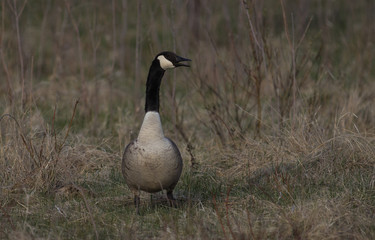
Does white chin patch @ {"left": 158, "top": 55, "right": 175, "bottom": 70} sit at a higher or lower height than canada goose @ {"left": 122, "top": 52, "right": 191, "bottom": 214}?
higher

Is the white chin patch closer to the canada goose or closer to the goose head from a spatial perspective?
the goose head

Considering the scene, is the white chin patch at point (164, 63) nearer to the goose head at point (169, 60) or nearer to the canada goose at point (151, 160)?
the goose head at point (169, 60)

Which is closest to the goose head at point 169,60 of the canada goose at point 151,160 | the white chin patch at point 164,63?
the white chin patch at point 164,63

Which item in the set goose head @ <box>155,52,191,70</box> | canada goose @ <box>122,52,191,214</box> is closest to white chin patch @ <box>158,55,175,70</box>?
goose head @ <box>155,52,191,70</box>

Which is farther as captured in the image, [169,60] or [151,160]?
[169,60]

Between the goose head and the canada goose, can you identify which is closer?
the canada goose

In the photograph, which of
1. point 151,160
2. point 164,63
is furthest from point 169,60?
point 151,160

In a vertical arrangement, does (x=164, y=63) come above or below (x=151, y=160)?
above

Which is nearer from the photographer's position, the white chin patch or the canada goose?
the canada goose

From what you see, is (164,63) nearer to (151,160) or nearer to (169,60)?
(169,60)

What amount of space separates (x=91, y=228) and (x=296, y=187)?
1.71 m

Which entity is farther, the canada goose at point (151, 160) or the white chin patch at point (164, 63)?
the white chin patch at point (164, 63)

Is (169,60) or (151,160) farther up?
(169,60)

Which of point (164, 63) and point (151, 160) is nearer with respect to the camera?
point (151, 160)
